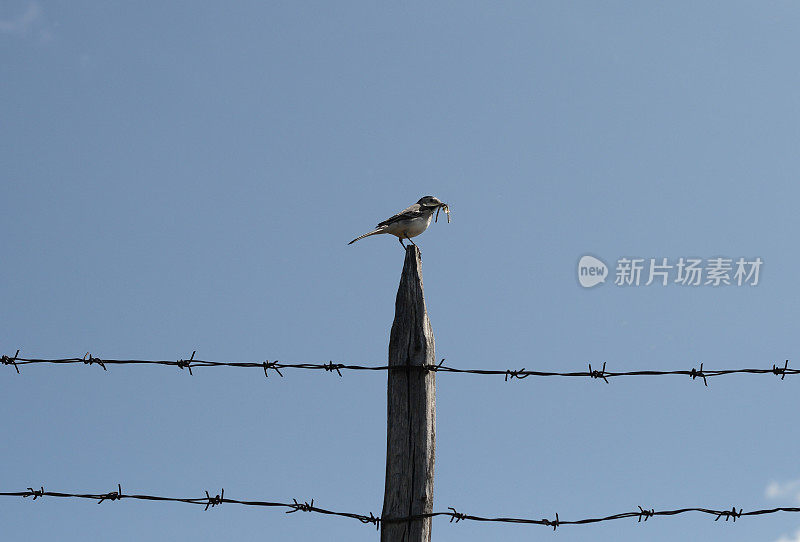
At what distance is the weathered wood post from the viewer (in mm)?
5004

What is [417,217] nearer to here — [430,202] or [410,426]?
[430,202]

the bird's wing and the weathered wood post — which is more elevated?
the bird's wing

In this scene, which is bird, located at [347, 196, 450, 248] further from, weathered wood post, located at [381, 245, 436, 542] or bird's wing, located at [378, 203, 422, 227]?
weathered wood post, located at [381, 245, 436, 542]

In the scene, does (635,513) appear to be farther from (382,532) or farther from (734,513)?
(382,532)

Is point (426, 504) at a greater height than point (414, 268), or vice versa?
point (414, 268)

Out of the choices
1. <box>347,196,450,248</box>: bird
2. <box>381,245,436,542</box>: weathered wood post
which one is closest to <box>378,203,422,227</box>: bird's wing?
<box>347,196,450,248</box>: bird

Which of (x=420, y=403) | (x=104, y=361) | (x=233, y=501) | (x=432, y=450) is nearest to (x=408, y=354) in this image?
(x=420, y=403)

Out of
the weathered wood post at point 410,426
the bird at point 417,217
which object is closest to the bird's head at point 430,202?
the bird at point 417,217

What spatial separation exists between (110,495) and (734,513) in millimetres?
4115

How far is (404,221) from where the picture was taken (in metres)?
9.61

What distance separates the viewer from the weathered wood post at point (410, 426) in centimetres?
500

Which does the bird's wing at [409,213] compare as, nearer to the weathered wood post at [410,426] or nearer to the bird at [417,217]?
the bird at [417,217]

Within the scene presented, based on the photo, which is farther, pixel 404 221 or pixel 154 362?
pixel 404 221

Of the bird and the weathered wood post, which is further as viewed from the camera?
the bird
